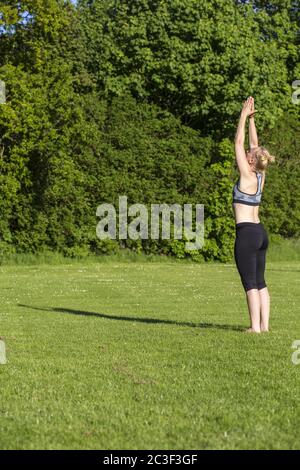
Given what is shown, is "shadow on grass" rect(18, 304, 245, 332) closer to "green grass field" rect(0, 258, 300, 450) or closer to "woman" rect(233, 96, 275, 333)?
"green grass field" rect(0, 258, 300, 450)

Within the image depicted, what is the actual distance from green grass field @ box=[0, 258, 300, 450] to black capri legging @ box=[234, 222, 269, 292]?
0.69 meters

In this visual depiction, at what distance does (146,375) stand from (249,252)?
321 centimetres

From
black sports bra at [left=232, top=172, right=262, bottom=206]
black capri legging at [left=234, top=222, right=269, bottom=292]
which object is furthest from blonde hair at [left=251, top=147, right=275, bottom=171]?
black capri legging at [left=234, top=222, right=269, bottom=292]

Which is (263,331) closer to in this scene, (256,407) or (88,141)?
(256,407)

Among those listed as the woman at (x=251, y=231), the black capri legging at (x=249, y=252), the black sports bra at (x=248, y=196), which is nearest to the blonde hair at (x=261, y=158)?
the woman at (x=251, y=231)

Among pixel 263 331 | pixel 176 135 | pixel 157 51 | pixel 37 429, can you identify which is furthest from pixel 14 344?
pixel 157 51

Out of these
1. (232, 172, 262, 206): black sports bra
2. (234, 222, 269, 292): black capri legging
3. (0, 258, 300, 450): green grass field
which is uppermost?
(232, 172, 262, 206): black sports bra

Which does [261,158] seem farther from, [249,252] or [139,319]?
[139,319]

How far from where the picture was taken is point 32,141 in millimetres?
26312

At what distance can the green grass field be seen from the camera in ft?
17.1

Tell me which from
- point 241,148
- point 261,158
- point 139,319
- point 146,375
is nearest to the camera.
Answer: point 146,375

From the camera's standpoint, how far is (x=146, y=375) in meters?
7.16

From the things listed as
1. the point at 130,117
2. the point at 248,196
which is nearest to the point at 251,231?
the point at 248,196

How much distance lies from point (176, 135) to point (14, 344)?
20964mm
